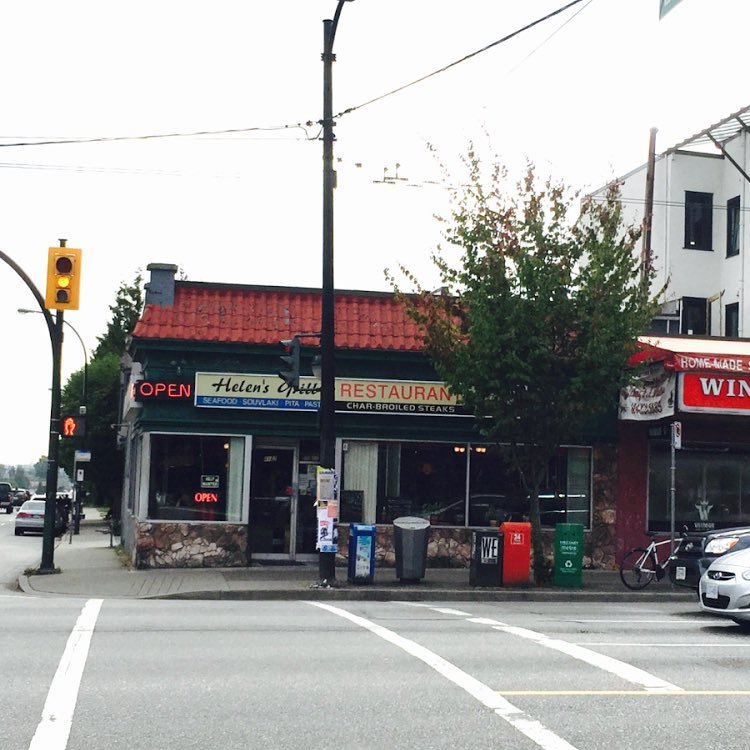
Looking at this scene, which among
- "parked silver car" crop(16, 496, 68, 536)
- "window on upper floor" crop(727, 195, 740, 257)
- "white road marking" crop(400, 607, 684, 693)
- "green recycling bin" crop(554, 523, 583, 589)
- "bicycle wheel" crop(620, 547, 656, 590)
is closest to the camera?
"white road marking" crop(400, 607, 684, 693)

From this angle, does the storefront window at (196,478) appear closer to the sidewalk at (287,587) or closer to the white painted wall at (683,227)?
the sidewalk at (287,587)

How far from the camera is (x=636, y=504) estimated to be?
930 inches

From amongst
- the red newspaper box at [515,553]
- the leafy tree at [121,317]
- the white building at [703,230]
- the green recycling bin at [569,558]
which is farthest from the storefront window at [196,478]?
the leafy tree at [121,317]

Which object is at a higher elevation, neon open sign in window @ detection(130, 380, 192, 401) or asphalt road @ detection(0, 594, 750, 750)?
neon open sign in window @ detection(130, 380, 192, 401)

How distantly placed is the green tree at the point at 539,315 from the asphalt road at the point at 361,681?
568 centimetres

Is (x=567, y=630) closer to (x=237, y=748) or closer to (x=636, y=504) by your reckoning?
(x=237, y=748)

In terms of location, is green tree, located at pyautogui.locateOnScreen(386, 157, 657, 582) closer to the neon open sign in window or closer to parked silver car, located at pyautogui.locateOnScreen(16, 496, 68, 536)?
the neon open sign in window

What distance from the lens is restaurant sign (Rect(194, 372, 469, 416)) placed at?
2222 cm

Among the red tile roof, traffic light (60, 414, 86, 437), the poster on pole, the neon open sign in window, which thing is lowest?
the poster on pole

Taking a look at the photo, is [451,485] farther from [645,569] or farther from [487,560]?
[645,569]

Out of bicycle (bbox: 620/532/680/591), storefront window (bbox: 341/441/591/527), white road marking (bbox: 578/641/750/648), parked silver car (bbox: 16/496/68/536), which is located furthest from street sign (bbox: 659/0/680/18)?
parked silver car (bbox: 16/496/68/536)

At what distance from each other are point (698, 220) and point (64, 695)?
121ft

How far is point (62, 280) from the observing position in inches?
762

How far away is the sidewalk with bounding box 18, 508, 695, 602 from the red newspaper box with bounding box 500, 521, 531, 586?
43 cm
